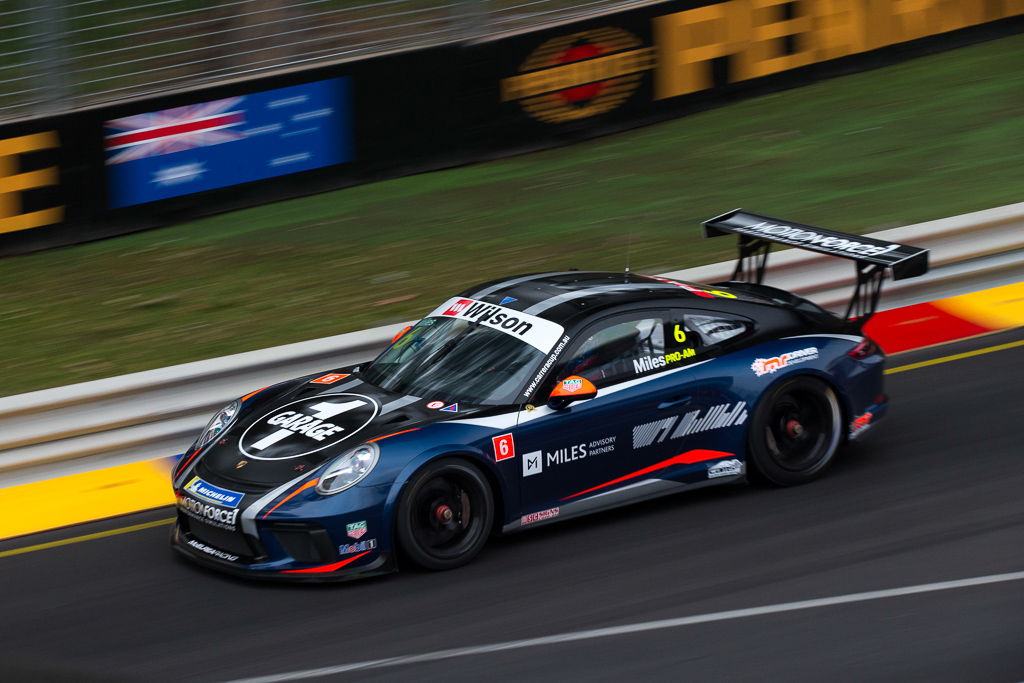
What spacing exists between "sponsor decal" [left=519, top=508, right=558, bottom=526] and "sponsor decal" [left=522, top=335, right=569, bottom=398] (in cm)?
63

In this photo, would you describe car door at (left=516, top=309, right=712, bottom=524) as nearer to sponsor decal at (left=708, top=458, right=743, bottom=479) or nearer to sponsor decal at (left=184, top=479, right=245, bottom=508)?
sponsor decal at (left=708, top=458, right=743, bottom=479)

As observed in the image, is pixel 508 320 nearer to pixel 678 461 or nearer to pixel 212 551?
pixel 678 461

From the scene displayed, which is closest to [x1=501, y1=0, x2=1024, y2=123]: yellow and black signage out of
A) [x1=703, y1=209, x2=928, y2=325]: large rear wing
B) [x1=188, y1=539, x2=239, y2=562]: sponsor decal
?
[x1=703, y1=209, x2=928, y2=325]: large rear wing

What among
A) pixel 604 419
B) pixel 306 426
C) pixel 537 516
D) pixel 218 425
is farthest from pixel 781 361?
pixel 218 425

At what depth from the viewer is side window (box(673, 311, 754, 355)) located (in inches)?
298

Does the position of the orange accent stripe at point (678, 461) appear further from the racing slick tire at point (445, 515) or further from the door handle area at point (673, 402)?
the racing slick tire at point (445, 515)

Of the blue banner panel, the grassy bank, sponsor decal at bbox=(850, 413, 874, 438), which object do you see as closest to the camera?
sponsor decal at bbox=(850, 413, 874, 438)

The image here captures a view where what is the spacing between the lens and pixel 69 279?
38.1ft

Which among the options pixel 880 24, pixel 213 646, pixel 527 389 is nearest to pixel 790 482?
pixel 527 389

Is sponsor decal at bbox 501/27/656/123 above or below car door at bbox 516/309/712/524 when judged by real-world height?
above

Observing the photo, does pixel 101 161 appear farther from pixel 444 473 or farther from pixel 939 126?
pixel 939 126

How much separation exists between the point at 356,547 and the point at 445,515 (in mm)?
511

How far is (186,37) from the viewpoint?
12.1 meters

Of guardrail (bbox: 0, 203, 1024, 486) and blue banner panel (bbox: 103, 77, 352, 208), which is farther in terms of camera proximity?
blue banner panel (bbox: 103, 77, 352, 208)
